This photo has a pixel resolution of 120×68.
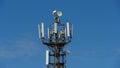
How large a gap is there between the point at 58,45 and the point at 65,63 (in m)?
2.44

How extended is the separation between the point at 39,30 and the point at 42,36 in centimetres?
88

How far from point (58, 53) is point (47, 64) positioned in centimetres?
198

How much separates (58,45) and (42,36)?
7.59 ft

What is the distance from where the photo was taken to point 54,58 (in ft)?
521

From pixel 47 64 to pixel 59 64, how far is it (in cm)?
151

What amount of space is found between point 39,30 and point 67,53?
A: 14.9ft

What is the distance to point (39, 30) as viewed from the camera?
522ft

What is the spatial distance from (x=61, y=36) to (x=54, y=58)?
2.90m

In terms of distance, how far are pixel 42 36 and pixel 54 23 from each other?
2.25 meters

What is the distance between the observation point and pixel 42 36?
158750 mm

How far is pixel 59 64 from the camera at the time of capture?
520 feet

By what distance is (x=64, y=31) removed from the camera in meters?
159

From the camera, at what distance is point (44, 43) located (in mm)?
159125

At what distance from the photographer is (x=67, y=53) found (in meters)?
159
